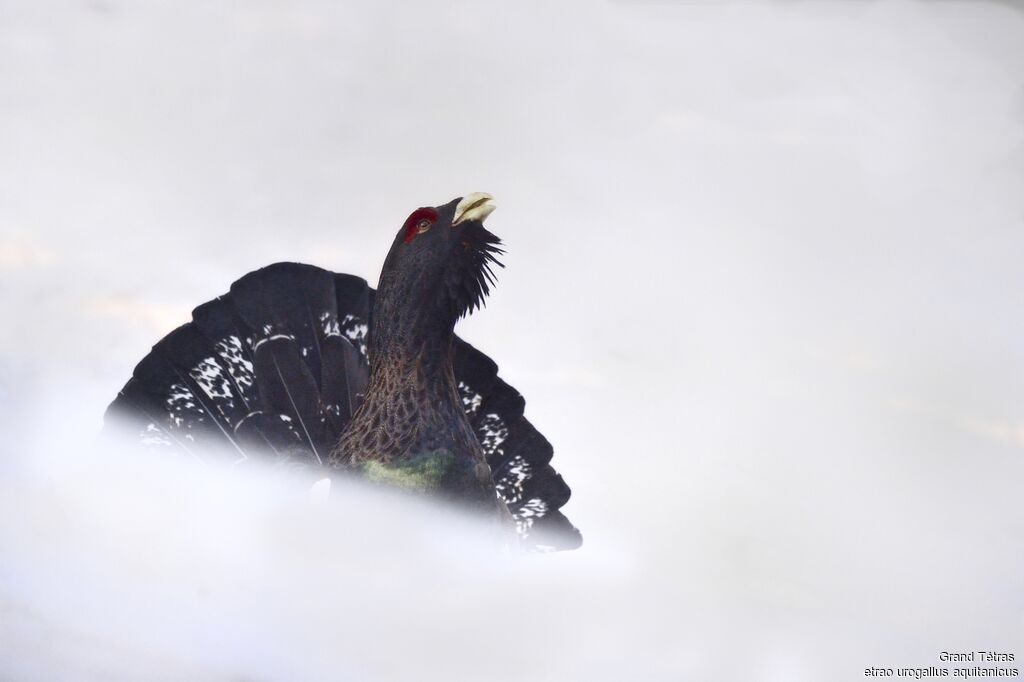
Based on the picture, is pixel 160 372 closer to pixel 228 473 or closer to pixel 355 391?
pixel 228 473

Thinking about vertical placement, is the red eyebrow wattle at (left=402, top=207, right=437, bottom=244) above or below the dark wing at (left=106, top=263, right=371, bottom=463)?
above

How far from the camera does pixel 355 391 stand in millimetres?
2094

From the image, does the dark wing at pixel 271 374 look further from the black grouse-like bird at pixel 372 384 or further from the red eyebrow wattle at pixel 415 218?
the red eyebrow wattle at pixel 415 218

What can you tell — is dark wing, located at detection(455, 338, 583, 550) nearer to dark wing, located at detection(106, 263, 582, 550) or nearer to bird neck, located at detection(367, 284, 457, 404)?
dark wing, located at detection(106, 263, 582, 550)

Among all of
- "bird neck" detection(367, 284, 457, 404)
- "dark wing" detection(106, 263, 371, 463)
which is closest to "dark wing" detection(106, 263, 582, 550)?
"dark wing" detection(106, 263, 371, 463)

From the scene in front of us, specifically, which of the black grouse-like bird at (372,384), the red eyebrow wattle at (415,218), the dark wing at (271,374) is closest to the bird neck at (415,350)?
the black grouse-like bird at (372,384)

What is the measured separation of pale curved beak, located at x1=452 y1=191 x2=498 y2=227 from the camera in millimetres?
1783

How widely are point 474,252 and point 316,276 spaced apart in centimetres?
41

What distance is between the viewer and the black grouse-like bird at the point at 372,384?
5.77ft

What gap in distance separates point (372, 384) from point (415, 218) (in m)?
0.31

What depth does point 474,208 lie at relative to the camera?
179 cm

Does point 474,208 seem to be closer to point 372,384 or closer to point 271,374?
point 372,384

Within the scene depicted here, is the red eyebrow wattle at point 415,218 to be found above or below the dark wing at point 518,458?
above

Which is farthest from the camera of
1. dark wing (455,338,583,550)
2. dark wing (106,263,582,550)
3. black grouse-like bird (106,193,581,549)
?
dark wing (455,338,583,550)
